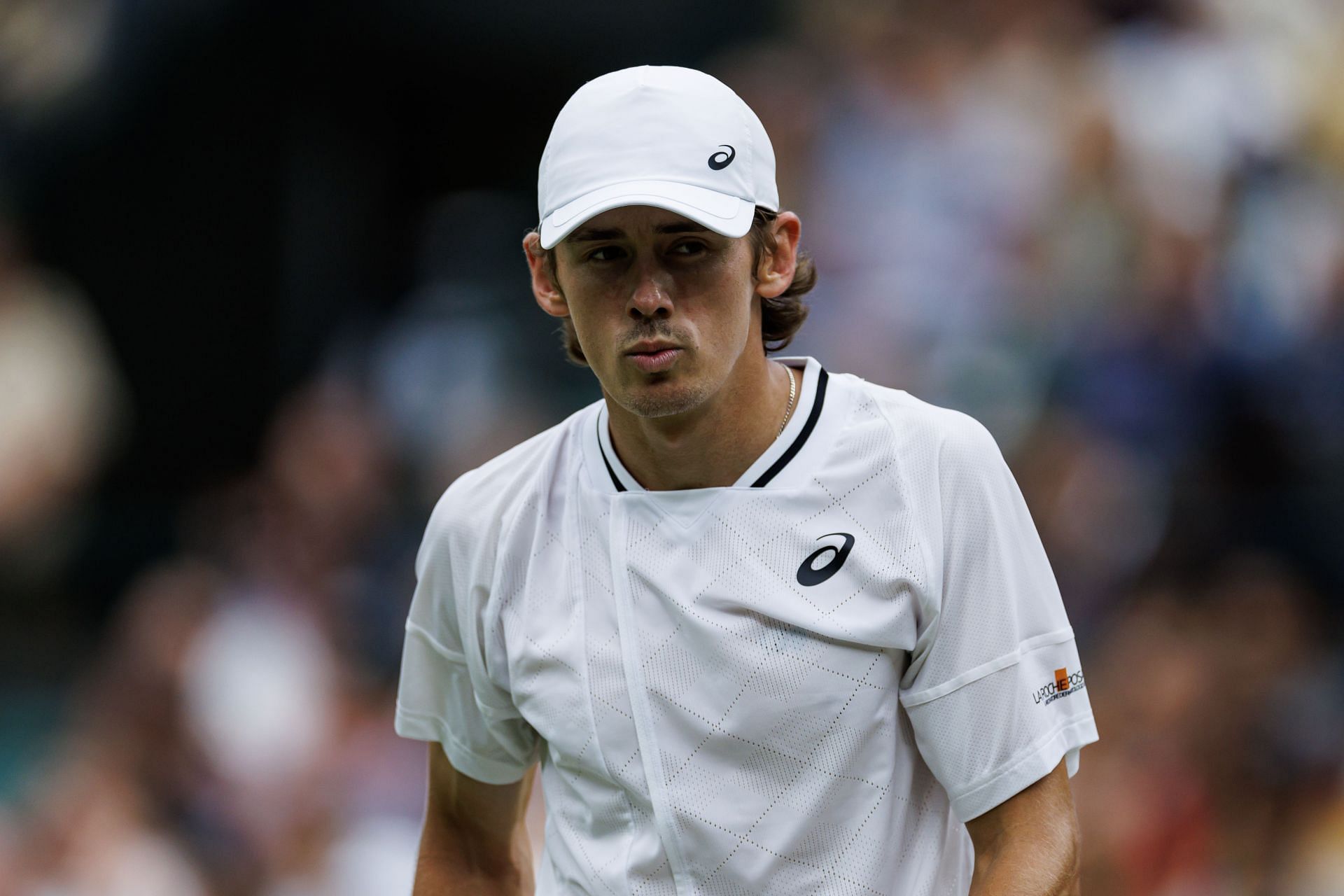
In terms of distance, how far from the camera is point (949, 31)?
7008mm

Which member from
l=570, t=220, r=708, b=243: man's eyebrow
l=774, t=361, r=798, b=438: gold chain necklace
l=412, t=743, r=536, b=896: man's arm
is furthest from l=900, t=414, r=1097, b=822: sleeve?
l=412, t=743, r=536, b=896: man's arm

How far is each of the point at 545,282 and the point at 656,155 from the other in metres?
0.35

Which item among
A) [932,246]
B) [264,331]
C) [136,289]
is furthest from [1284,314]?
[136,289]

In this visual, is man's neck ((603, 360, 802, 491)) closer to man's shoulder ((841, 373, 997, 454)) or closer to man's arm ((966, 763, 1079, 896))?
man's shoulder ((841, 373, 997, 454))

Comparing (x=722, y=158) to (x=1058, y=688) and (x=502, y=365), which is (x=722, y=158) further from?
(x=502, y=365)

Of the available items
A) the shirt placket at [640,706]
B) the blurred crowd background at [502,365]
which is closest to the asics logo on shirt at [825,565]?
the shirt placket at [640,706]

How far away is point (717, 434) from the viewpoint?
268cm

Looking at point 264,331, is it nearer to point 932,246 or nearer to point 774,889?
point 932,246

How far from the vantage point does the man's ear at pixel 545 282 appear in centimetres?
275

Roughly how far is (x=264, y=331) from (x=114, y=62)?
1505mm

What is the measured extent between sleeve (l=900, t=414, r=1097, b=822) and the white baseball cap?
51 centimetres

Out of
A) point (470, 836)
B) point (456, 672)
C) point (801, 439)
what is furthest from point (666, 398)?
point (470, 836)

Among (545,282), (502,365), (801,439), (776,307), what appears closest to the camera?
(801,439)

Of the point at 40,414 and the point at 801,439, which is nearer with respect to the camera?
the point at 801,439
